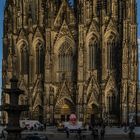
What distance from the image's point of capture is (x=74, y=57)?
102m

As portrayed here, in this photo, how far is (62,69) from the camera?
336 feet

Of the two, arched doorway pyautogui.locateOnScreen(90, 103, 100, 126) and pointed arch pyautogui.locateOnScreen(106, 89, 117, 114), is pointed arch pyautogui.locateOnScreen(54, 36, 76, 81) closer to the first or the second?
arched doorway pyautogui.locateOnScreen(90, 103, 100, 126)

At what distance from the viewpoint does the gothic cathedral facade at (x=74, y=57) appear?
325 feet

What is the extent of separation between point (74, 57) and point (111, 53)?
5.85 meters

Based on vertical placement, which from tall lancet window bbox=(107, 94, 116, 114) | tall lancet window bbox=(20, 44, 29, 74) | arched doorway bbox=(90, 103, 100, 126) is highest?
tall lancet window bbox=(20, 44, 29, 74)

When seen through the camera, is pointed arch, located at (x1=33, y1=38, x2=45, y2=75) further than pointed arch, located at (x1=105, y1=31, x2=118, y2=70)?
Yes

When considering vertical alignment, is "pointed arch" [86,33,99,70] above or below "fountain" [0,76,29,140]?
above

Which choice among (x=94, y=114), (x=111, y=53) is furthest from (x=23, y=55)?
(x=94, y=114)

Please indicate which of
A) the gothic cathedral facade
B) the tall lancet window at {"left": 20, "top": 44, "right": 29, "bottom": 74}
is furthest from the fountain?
the tall lancet window at {"left": 20, "top": 44, "right": 29, "bottom": 74}

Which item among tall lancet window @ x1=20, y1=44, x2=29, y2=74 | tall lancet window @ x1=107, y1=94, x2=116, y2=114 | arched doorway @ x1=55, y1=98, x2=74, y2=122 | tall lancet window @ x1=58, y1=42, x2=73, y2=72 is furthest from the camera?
tall lancet window @ x1=20, y1=44, x2=29, y2=74

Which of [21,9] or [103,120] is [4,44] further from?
[103,120]

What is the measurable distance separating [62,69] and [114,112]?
416 inches

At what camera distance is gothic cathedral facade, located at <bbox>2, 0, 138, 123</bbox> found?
98938 millimetres

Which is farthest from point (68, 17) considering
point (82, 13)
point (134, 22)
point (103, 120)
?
point (103, 120)
